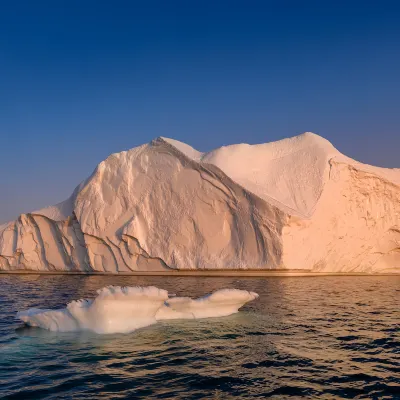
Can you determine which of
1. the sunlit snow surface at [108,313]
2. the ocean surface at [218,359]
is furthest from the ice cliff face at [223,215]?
the sunlit snow surface at [108,313]

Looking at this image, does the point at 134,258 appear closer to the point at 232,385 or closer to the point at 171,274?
the point at 171,274

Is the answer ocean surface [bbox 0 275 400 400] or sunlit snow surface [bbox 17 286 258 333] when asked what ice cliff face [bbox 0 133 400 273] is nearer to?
ocean surface [bbox 0 275 400 400]

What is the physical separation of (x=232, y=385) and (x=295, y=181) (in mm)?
19979

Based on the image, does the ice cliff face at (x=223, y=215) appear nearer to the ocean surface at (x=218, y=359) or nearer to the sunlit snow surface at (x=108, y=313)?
the ocean surface at (x=218, y=359)

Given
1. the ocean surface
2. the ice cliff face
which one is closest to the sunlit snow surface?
the ocean surface

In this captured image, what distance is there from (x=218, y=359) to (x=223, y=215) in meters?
17.1

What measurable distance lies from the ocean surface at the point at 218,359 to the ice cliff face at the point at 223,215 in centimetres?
1195

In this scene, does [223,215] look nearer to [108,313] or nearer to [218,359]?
[108,313]

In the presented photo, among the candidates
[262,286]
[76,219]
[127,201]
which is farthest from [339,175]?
[76,219]

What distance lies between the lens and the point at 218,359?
22.0ft

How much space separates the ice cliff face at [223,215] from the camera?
893 inches

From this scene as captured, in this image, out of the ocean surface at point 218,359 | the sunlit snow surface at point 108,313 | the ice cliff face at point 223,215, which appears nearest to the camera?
the ocean surface at point 218,359

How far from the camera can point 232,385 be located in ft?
18.3

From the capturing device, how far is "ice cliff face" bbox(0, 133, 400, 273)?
74.4ft
